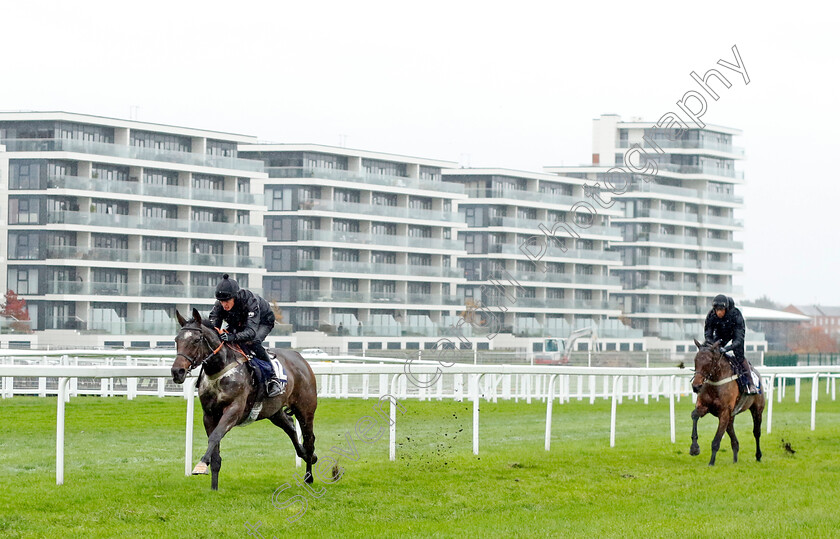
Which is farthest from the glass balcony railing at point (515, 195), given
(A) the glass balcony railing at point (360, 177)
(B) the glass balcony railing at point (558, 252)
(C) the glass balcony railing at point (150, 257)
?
(C) the glass balcony railing at point (150, 257)

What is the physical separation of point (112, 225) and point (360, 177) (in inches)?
653

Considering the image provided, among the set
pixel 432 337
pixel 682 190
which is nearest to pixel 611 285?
pixel 682 190

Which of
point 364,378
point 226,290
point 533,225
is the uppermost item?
point 533,225

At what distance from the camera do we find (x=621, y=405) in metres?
27.1

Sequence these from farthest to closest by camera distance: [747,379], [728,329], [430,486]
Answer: [747,379]
[728,329]
[430,486]

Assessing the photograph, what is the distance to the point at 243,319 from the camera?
369 inches

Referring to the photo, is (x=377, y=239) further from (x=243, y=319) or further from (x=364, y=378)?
(x=243, y=319)

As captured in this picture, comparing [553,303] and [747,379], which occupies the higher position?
[553,303]

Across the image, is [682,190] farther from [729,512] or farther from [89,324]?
[729,512]

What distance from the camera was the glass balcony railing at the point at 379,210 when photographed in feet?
220

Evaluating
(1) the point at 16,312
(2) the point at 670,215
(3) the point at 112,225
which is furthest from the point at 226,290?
(2) the point at 670,215

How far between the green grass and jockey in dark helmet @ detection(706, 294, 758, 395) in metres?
1.05

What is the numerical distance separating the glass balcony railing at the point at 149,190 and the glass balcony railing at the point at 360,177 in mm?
4501

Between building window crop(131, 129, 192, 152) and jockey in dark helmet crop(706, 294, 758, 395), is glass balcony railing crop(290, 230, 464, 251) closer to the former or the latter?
building window crop(131, 129, 192, 152)
